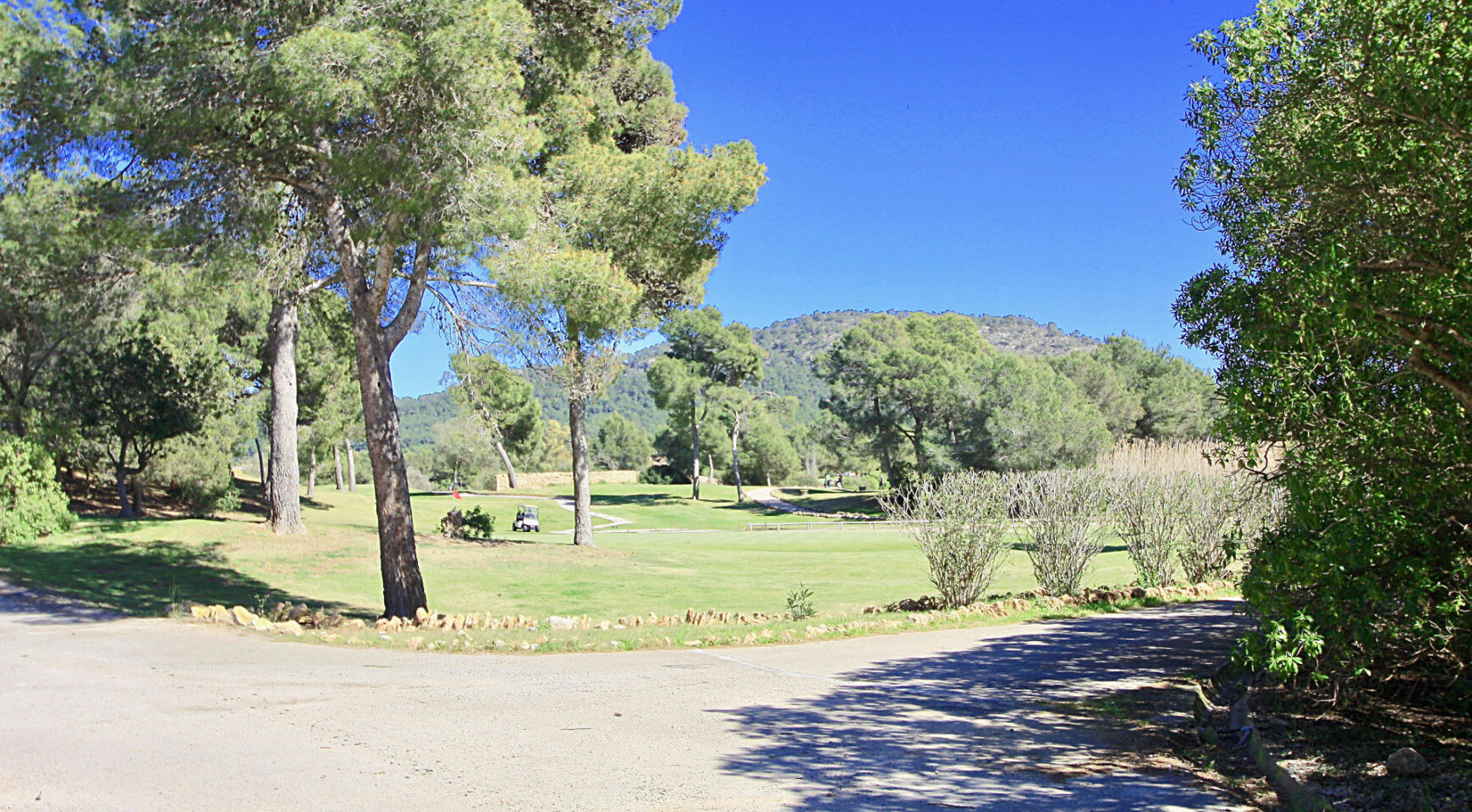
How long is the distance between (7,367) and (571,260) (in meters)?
21.6

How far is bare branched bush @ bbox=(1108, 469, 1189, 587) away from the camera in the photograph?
16703 millimetres

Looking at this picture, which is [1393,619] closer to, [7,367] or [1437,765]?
[1437,765]

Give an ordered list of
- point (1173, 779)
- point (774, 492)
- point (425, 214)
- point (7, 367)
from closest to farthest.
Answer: point (1173, 779) < point (425, 214) < point (7, 367) < point (774, 492)

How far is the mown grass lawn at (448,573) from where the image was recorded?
49.4 feet

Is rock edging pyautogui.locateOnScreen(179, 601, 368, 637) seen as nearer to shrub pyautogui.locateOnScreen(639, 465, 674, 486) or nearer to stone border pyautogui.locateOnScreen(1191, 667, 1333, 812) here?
stone border pyautogui.locateOnScreen(1191, 667, 1333, 812)

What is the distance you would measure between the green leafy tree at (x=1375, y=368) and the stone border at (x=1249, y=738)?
2.15ft

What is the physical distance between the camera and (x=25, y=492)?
17250 mm

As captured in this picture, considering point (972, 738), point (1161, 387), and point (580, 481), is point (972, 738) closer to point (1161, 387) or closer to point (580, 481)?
point (580, 481)

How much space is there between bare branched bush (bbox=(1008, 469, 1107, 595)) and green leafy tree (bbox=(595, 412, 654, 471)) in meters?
86.7

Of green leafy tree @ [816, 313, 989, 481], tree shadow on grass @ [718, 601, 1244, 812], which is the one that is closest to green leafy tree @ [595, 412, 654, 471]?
green leafy tree @ [816, 313, 989, 481]

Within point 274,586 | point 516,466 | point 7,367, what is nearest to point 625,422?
point 516,466

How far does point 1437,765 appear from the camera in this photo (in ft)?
18.1

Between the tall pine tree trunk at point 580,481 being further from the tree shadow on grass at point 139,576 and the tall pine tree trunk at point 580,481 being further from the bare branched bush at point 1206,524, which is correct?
the bare branched bush at point 1206,524

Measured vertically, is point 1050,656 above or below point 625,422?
below
